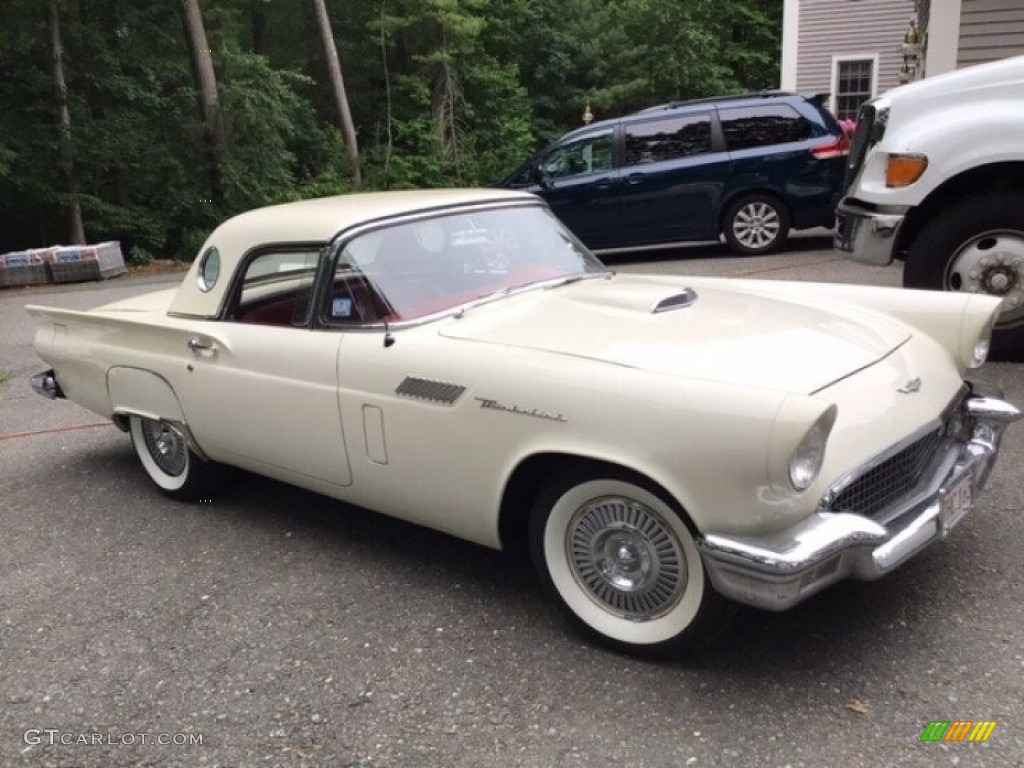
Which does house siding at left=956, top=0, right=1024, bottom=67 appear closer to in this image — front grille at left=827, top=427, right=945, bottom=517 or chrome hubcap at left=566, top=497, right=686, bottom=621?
front grille at left=827, top=427, right=945, bottom=517

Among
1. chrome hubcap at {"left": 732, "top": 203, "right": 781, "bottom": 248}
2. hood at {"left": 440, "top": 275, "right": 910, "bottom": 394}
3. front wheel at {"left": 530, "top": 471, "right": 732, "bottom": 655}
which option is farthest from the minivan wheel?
front wheel at {"left": 530, "top": 471, "right": 732, "bottom": 655}

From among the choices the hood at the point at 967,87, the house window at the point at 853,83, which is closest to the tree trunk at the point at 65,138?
the hood at the point at 967,87

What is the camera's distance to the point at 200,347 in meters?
3.88

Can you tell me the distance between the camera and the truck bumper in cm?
559

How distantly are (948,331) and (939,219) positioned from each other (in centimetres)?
242

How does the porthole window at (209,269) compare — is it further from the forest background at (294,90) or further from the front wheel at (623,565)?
the forest background at (294,90)

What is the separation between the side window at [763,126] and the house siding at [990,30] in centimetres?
180

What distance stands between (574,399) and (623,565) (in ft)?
1.77

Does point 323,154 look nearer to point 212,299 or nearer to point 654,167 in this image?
point 654,167

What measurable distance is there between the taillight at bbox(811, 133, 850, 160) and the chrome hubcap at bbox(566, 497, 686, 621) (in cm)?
865

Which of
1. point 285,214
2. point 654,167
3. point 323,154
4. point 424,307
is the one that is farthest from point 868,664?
point 323,154

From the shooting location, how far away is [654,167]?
419 inches

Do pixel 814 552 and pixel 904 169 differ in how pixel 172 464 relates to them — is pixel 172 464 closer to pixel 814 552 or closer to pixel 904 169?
pixel 814 552

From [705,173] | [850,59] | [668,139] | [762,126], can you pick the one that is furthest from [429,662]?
[850,59]
